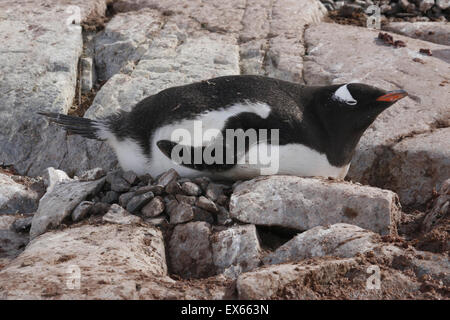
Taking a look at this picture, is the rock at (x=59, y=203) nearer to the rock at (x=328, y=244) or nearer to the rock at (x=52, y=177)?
the rock at (x=52, y=177)

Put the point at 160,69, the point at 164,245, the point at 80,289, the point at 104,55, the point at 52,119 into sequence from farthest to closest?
the point at 104,55
the point at 160,69
the point at 52,119
the point at 164,245
the point at 80,289

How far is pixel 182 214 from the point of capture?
314 centimetres

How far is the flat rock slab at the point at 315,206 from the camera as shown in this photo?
302 cm

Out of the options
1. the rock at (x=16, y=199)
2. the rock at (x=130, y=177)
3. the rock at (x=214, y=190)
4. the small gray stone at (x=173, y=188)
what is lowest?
the rock at (x=16, y=199)

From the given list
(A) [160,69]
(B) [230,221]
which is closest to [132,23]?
(A) [160,69]

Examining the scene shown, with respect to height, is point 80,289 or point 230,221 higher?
point 80,289

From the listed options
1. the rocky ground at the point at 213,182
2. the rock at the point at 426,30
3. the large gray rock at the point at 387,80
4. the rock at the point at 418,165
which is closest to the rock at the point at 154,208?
the rocky ground at the point at 213,182

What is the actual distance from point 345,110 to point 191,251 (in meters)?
1.21

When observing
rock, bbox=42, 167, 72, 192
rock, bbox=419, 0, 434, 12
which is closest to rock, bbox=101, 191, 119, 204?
rock, bbox=42, 167, 72, 192

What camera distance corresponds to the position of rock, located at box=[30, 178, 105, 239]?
3316 millimetres

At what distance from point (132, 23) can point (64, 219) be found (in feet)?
9.57

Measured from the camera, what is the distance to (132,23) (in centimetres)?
573

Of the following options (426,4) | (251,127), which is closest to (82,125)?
(251,127)

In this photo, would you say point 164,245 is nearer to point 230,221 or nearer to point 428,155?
point 230,221
